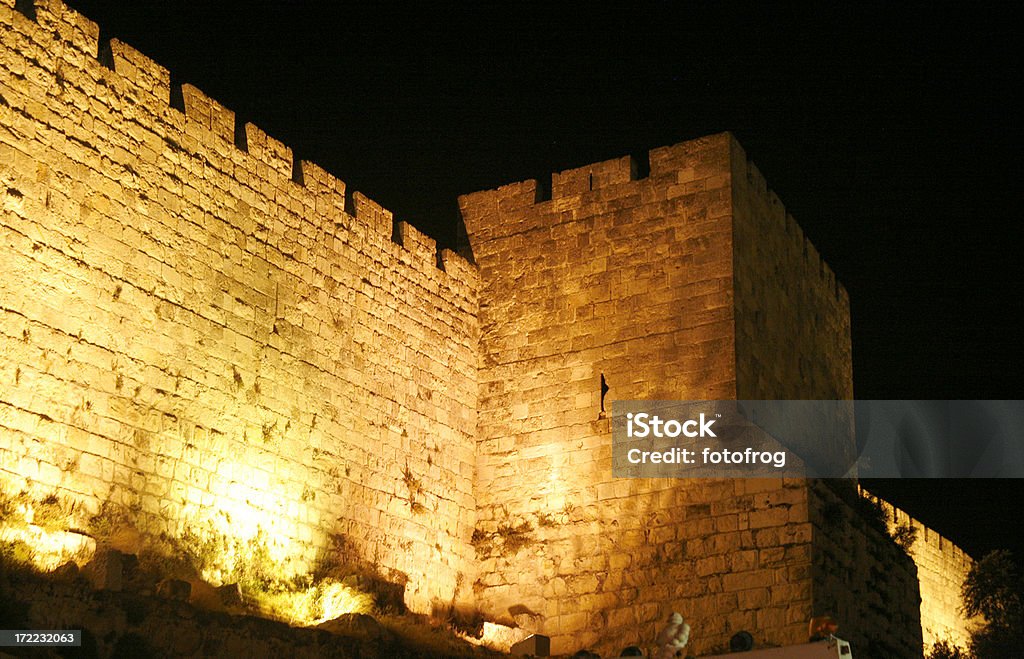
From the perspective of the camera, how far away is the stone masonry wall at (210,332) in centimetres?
1057

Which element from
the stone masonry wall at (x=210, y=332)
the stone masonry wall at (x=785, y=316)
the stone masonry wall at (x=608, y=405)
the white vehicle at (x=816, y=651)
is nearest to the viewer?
the white vehicle at (x=816, y=651)

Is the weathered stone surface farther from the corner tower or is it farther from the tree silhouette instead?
the tree silhouette

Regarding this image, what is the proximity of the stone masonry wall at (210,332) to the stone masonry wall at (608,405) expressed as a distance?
591 millimetres

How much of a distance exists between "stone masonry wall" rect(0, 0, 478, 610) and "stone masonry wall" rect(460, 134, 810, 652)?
591 mm

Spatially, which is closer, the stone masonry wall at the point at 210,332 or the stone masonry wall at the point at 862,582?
the stone masonry wall at the point at 210,332

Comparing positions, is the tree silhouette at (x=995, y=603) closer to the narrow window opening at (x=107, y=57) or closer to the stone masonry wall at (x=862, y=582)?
the stone masonry wall at (x=862, y=582)

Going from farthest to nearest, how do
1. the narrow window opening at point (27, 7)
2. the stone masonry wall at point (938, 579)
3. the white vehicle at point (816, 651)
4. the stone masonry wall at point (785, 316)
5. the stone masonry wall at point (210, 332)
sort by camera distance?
the stone masonry wall at point (938, 579) → the stone masonry wall at point (785, 316) → the narrow window opening at point (27, 7) → the stone masonry wall at point (210, 332) → the white vehicle at point (816, 651)

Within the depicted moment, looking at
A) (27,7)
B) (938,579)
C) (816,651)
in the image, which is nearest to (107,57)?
(27,7)

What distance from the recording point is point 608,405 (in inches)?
567

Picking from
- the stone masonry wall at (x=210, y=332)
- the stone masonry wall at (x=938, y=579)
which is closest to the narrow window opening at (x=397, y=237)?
the stone masonry wall at (x=210, y=332)

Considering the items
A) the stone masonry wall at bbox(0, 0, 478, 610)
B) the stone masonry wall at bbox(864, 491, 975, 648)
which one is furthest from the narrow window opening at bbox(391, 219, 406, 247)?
the stone masonry wall at bbox(864, 491, 975, 648)

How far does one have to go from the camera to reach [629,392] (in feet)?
47.0

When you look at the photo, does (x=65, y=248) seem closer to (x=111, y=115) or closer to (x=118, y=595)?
(x=111, y=115)

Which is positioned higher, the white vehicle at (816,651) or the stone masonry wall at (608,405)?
the stone masonry wall at (608,405)
